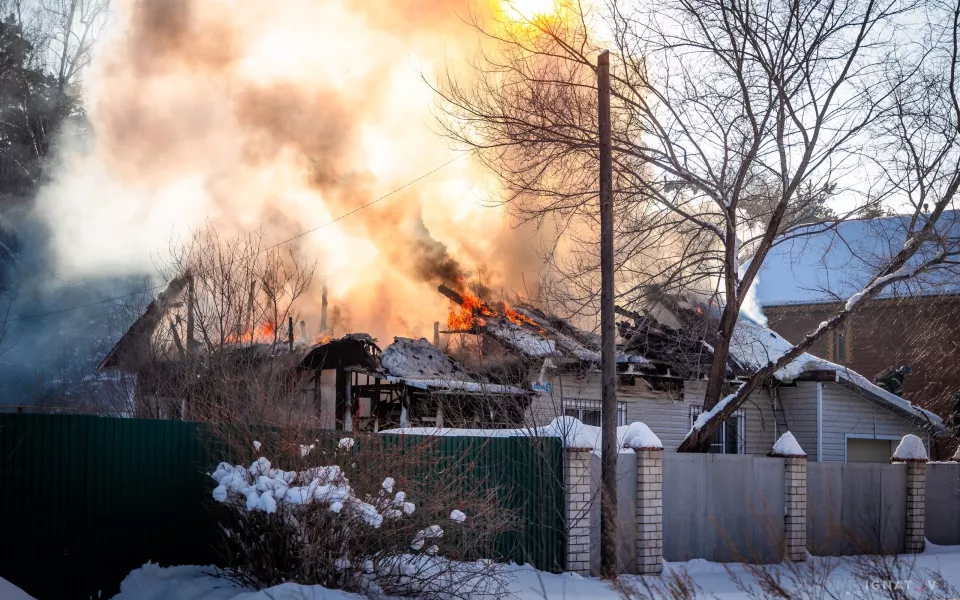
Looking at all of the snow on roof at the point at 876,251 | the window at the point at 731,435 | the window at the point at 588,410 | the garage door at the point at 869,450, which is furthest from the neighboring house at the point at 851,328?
Result: the window at the point at 588,410

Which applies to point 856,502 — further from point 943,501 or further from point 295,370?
point 295,370

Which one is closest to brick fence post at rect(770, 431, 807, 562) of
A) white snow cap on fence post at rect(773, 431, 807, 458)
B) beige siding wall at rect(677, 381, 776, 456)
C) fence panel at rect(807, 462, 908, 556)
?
white snow cap on fence post at rect(773, 431, 807, 458)

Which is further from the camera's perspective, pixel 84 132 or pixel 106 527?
pixel 84 132

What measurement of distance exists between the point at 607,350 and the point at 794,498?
5141mm

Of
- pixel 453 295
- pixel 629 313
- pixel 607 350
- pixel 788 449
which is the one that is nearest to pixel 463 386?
pixel 629 313

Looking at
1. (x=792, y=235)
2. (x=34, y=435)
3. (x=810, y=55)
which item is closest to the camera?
(x=34, y=435)

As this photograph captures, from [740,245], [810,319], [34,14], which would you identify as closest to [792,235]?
[740,245]

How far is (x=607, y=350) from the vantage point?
11375mm

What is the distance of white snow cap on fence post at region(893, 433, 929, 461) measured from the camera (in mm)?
16672

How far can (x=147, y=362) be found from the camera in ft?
61.7

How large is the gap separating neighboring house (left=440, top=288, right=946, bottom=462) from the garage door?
29mm

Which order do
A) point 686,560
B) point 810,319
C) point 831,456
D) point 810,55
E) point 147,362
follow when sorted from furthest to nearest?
point 810,319 → point 831,456 → point 147,362 → point 810,55 → point 686,560

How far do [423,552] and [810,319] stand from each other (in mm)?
28355

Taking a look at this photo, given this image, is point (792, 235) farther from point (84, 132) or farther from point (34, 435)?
point (84, 132)
